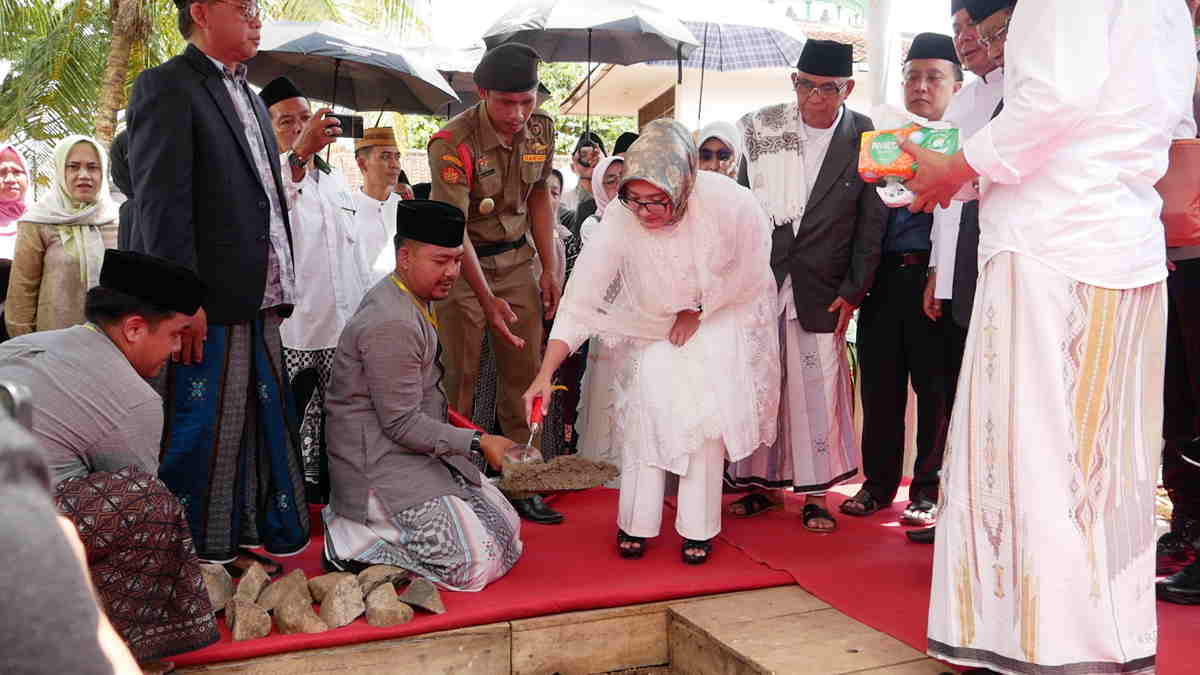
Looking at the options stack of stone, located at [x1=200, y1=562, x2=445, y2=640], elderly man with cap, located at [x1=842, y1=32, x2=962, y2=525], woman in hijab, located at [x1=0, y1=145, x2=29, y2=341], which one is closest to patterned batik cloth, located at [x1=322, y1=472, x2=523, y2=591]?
stack of stone, located at [x1=200, y1=562, x2=445, y2=640]

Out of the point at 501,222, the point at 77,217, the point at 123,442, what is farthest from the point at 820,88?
the point at 77,217

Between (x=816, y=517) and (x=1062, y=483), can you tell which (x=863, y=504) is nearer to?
(x=816, y=517)

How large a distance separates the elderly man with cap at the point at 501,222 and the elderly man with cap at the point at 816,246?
3.18 feet

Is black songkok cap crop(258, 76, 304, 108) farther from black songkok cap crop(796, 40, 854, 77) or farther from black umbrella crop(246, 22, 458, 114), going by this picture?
black songkok cap crop(796, 40, 854, 77)

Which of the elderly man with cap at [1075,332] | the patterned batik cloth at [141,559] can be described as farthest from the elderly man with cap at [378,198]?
the elderly man with cap at [1075,332]

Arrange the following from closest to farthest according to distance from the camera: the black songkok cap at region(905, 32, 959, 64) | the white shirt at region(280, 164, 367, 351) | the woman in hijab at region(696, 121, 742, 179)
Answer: the black songkok cap at region(905, 32, 959, 64), the white shirt at region(280, 164, 367, 351), the woman in hijab at region(696, 121, 742, 179)

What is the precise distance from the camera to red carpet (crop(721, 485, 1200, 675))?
2811 millimetres

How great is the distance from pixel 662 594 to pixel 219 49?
2251 millimetres

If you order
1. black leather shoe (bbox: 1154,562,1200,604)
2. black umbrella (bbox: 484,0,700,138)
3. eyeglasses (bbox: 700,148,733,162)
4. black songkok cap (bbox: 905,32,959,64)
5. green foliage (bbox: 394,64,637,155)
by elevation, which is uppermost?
green foliage (bbox: 394,64,637,155)

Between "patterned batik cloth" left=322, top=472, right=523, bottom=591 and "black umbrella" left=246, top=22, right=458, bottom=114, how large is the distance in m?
2.77

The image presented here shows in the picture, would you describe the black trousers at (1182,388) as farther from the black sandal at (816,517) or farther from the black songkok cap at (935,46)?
the black songkok cap at (935,46)

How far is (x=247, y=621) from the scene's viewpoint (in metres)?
2.79

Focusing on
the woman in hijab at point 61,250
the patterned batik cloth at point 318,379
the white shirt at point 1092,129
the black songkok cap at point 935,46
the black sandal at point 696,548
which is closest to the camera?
the white shirt at point 1092,129

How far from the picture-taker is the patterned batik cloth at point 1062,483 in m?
2.24
